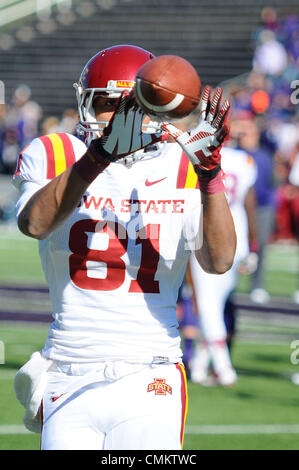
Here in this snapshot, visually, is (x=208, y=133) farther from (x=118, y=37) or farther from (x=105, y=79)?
(x=118, y=37)

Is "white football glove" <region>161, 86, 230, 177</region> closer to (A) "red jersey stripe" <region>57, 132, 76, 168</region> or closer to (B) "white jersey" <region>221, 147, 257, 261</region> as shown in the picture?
(A) "red jersey stripe" <region>57, 132, 76, 168</region>

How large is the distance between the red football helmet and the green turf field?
8.71ft

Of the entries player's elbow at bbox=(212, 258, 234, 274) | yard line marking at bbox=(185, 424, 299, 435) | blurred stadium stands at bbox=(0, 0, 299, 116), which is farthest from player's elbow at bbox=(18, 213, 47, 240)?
blurred stadium stands at bbox=(0, 0, 299, 116)

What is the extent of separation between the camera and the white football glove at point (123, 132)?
2.55 m

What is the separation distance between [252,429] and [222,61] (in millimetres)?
19271

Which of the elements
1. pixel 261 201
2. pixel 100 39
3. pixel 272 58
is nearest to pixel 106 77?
pixel 261 201

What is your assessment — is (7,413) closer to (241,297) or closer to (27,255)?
(241,297)

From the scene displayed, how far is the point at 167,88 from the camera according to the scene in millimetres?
2555

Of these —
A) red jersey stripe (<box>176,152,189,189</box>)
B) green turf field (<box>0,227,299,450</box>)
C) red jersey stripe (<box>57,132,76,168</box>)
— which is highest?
red jersey stripe (<box>57,132,76,168</box>)

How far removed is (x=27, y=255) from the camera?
49.5ft

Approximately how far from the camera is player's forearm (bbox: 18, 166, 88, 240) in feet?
8.71

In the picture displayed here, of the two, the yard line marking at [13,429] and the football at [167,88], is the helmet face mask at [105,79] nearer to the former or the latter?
the football at [167,88]

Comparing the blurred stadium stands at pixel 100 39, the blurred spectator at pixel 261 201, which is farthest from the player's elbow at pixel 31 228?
the blurred stadium stands at pixel 100 39

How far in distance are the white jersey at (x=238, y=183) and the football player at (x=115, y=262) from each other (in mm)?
4045
